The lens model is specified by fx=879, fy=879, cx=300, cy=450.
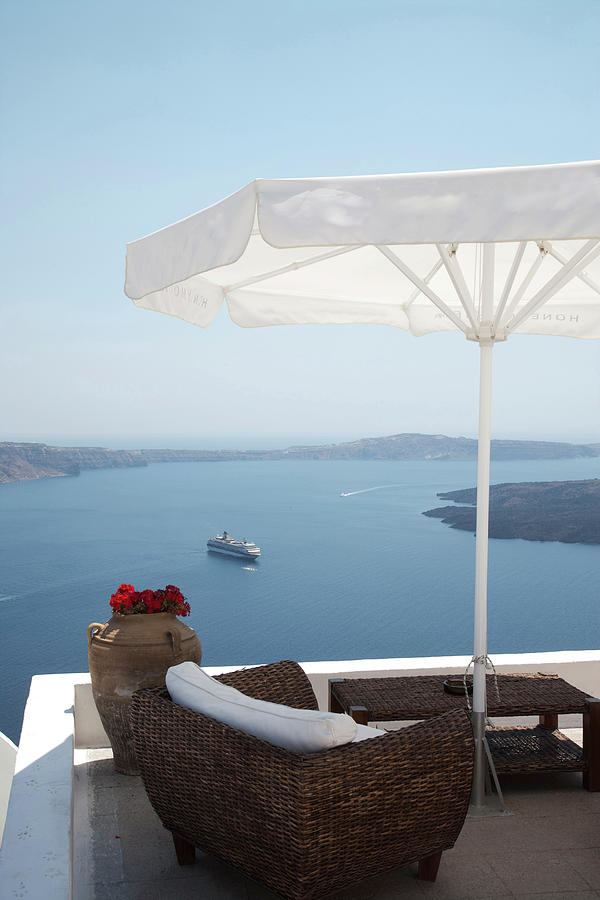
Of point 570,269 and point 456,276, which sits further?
point 456,276

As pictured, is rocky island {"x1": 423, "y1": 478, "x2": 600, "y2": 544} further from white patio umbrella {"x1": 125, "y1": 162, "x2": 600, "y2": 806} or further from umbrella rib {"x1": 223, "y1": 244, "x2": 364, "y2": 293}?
umbrella rib {"x1": 223, "y1": 244, "x2": 364, "y2": 293}

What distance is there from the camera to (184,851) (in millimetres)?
2436

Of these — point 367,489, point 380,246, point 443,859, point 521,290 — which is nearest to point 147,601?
point 443,859

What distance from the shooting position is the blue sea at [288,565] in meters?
42.9

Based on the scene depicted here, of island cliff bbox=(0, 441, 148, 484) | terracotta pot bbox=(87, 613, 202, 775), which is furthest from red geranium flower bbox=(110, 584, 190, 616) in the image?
island cliff bbox=(0, 441, 148, 484)

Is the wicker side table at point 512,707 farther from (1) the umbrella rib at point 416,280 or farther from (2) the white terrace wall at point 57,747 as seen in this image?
(1) the umbrella rib at point 416,280

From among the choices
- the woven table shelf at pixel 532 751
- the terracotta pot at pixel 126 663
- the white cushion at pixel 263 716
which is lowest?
the woven table shelf at pixel 532 751

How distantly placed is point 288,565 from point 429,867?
48.1 meters

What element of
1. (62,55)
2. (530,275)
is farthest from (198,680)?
(62,55)

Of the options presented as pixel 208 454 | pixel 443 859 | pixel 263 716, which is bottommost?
pixel 443 859

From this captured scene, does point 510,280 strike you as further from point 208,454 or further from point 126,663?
point 208,454

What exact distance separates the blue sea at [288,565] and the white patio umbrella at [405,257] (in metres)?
37.1

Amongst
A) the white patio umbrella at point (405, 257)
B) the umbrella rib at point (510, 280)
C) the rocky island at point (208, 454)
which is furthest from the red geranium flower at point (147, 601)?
the rocky island at point (208, 454)

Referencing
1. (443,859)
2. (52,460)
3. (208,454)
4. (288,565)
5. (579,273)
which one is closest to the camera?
(443,859)
